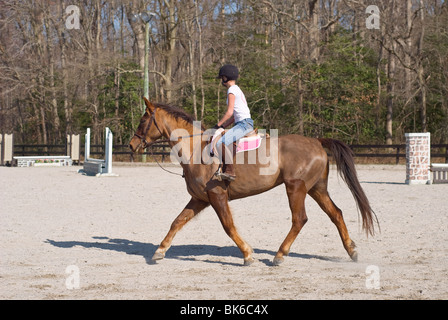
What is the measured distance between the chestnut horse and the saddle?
3.9 inches

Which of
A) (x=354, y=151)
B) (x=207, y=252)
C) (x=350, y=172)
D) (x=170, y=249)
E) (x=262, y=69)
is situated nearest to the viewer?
(x=350, y=172)

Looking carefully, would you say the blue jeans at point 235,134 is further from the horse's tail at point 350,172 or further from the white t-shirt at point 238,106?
the horse's tail at point 350,172

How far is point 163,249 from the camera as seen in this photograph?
7.25 meters

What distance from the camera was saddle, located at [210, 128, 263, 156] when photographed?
7.23 meters

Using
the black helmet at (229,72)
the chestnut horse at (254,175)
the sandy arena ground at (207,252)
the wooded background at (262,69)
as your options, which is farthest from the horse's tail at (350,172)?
the wooded background at (262,69)

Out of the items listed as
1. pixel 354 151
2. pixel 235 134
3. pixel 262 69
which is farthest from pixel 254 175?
pixel 262 69

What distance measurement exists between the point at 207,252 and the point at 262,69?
28.3 metres

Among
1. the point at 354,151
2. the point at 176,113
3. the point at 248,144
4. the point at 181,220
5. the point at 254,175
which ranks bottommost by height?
the point at 181,220

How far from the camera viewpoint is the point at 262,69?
35344mm

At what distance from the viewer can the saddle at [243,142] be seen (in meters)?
7.23

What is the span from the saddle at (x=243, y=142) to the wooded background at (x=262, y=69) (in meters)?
24.1

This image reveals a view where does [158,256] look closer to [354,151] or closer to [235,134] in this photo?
[235,134]
